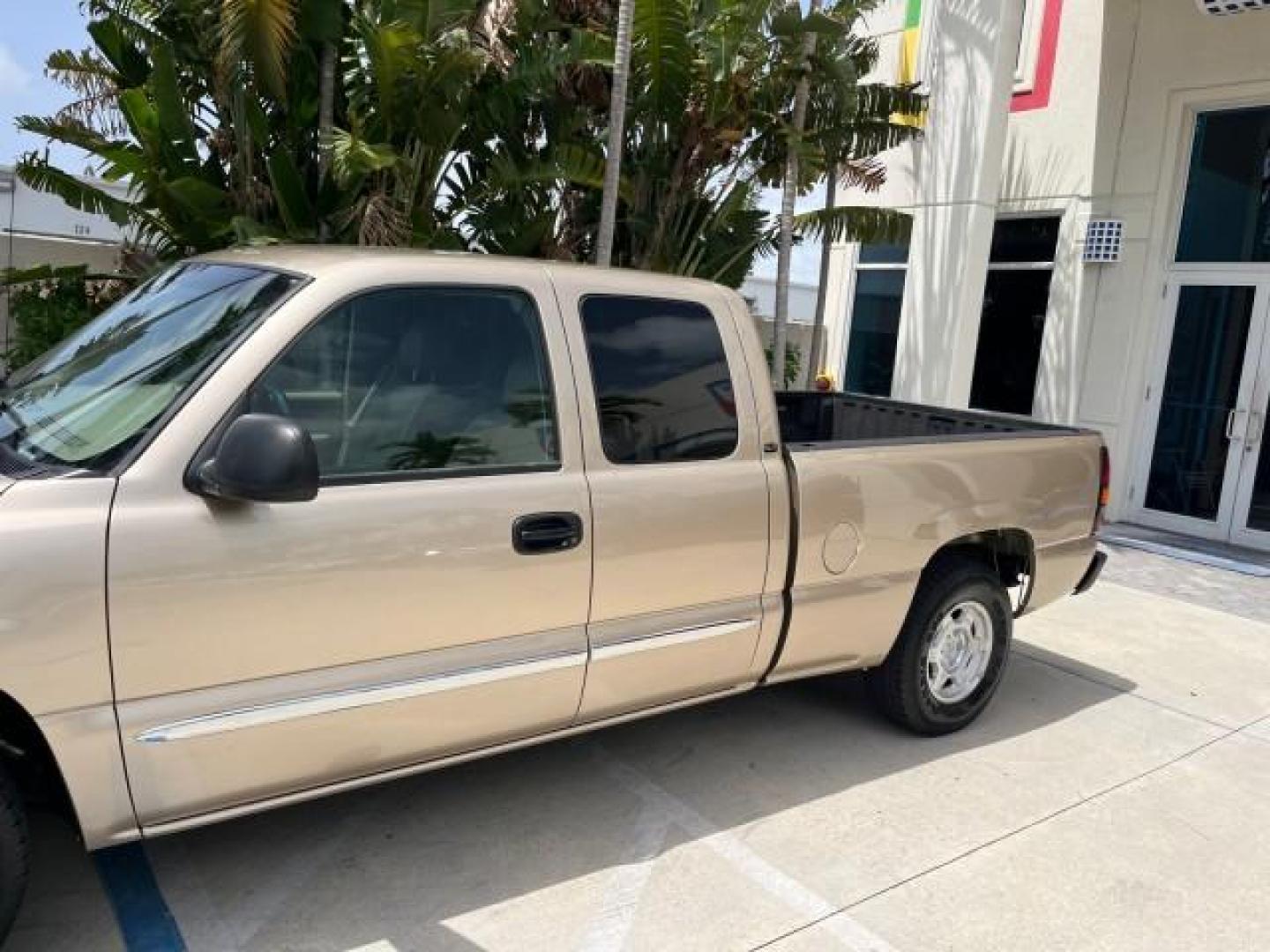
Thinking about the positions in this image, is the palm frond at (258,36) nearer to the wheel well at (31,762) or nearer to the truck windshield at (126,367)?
the truck windshield at (126,367)

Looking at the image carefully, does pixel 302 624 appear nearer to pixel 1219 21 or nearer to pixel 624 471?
pixel 624 471

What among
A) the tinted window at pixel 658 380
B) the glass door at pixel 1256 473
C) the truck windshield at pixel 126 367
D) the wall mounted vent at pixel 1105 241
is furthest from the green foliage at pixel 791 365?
the truck windshield at pixel 126 367

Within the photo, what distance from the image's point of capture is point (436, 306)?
3.11 m

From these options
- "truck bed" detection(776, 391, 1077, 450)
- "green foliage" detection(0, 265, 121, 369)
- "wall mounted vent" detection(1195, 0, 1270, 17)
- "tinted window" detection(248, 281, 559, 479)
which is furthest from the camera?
"green foliage" detection(0, 265, 121, 369)

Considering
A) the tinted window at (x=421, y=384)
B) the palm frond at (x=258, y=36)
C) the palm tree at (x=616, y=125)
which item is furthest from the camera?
the palm tree at (x=616, y=125)

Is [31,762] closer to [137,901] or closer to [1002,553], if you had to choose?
[137,901]

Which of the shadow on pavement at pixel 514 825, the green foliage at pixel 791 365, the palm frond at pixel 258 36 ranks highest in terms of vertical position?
the palm frond at pixel 258 36

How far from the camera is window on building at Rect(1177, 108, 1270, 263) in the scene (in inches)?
367

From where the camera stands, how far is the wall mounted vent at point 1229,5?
8383 mm

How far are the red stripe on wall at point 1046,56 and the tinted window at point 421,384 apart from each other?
31.0 ft

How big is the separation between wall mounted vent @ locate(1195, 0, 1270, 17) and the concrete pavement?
21.0 ft

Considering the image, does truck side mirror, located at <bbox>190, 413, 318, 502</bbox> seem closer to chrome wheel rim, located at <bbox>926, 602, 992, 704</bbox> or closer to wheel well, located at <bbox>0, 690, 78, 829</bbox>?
wheel well, located at <bbox>0, 690, 78, 829</bbox>

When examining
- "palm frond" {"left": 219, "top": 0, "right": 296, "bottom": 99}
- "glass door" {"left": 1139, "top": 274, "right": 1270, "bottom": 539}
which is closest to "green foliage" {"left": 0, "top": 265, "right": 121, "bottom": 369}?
"palm frond" {"left": 219, "top": 0, "right": 296, "bottom": 99}

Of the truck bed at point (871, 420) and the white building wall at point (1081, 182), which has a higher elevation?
the white building wall at point (1081, 182)
